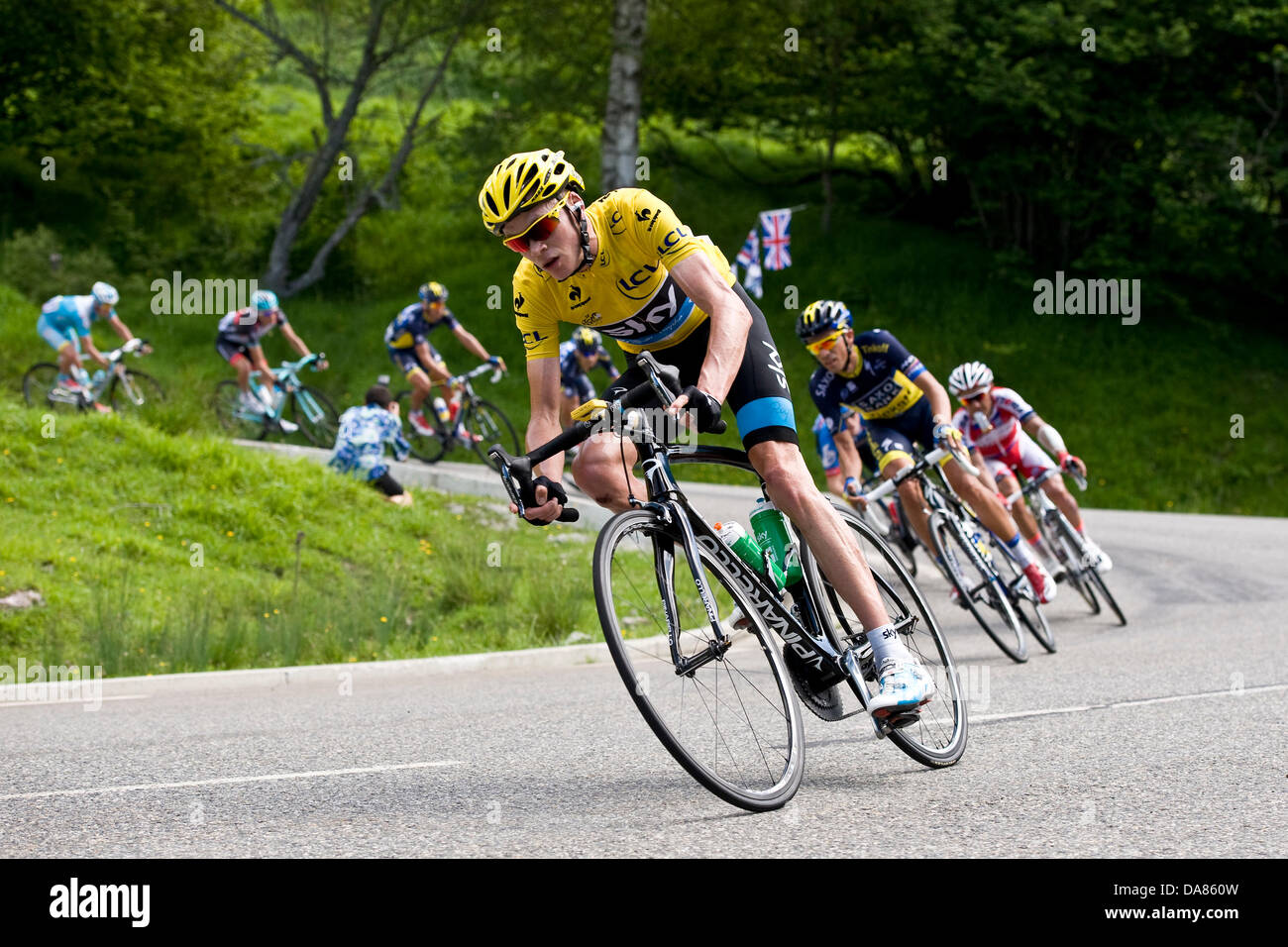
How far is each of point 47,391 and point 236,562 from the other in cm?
843

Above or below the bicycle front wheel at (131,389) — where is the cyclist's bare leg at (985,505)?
below

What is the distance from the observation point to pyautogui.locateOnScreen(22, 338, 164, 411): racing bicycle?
18469 mm

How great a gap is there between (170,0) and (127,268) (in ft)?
19.5

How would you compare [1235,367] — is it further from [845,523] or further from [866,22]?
[845,523]

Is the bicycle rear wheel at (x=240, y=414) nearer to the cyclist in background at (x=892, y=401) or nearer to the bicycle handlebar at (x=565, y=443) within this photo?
the cyclist in background at (x=892, y=401)

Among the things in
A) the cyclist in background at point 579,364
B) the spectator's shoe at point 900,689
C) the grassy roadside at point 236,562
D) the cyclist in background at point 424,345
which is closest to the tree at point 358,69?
the cyclist in background at point 424,345

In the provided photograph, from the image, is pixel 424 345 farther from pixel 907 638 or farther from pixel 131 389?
pixel 907 638

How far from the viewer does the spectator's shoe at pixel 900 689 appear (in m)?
4.80

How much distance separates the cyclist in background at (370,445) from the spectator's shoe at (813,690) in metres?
10.2

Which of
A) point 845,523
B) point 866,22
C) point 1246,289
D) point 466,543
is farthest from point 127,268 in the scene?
point 845,523

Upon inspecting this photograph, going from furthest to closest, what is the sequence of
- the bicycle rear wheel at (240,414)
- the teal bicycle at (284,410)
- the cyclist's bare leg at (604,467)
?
the teal bicycle at (284,410), the bicycle rear wheel at (240,414), the cyclist's bare leg at (604,467)

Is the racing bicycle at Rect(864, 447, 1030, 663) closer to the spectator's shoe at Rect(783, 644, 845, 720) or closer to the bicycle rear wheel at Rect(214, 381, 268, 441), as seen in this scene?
the spectator's shoe at Rect(783, 644, 845, 720)

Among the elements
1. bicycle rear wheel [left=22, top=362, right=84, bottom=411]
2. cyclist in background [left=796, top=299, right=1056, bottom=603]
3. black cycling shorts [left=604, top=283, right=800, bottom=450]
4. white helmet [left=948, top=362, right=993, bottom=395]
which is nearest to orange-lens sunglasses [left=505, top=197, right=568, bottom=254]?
black cycling shorts [left=604, top=283, right=800, bottom=450]
